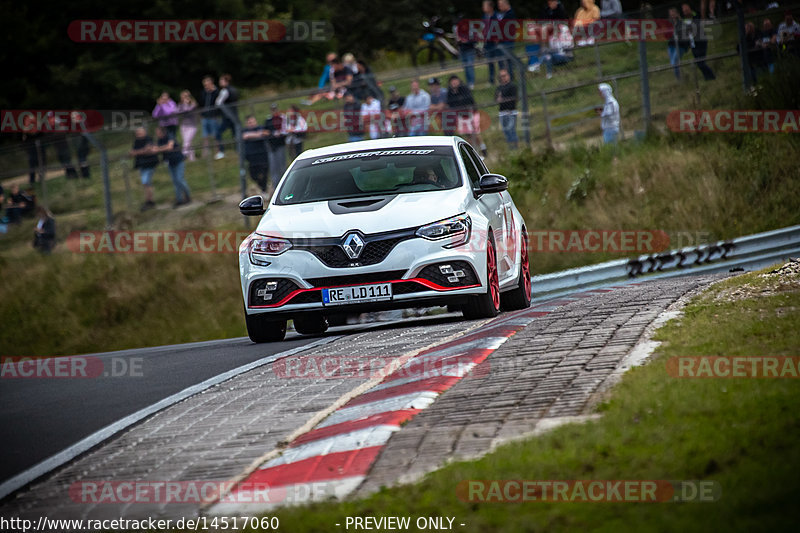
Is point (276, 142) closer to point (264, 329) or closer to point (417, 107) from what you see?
point (417, 107)

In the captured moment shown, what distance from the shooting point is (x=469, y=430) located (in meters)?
5.76

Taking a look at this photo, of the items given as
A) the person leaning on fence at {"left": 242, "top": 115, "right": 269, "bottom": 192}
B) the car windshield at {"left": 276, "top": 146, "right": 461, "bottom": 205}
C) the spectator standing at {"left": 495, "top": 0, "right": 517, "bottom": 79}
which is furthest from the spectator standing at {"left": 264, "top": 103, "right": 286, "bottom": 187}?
the car windshield at {"left": 276, "top": 146, "right": 461, "bottom": 205}

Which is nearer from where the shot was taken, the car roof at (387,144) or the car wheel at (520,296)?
the car roof at (387,144)

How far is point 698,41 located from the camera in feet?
67.3

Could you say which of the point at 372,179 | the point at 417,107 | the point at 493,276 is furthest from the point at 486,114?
the point at 493,276

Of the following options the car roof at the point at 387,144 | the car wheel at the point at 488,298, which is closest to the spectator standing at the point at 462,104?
the car roof at the point at 387,144

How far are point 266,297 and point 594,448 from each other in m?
5.97

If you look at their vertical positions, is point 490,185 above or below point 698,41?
below

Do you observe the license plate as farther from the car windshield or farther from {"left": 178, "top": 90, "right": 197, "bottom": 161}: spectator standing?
{"left": 178, "top": 90, "right": 197, "bottom": 161}: spectator standing

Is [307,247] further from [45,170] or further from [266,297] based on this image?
[45,170]

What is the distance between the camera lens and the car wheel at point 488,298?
35.3 ft

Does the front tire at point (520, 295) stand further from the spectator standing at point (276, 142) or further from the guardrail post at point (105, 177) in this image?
the guardrail post at point (105, 177)
